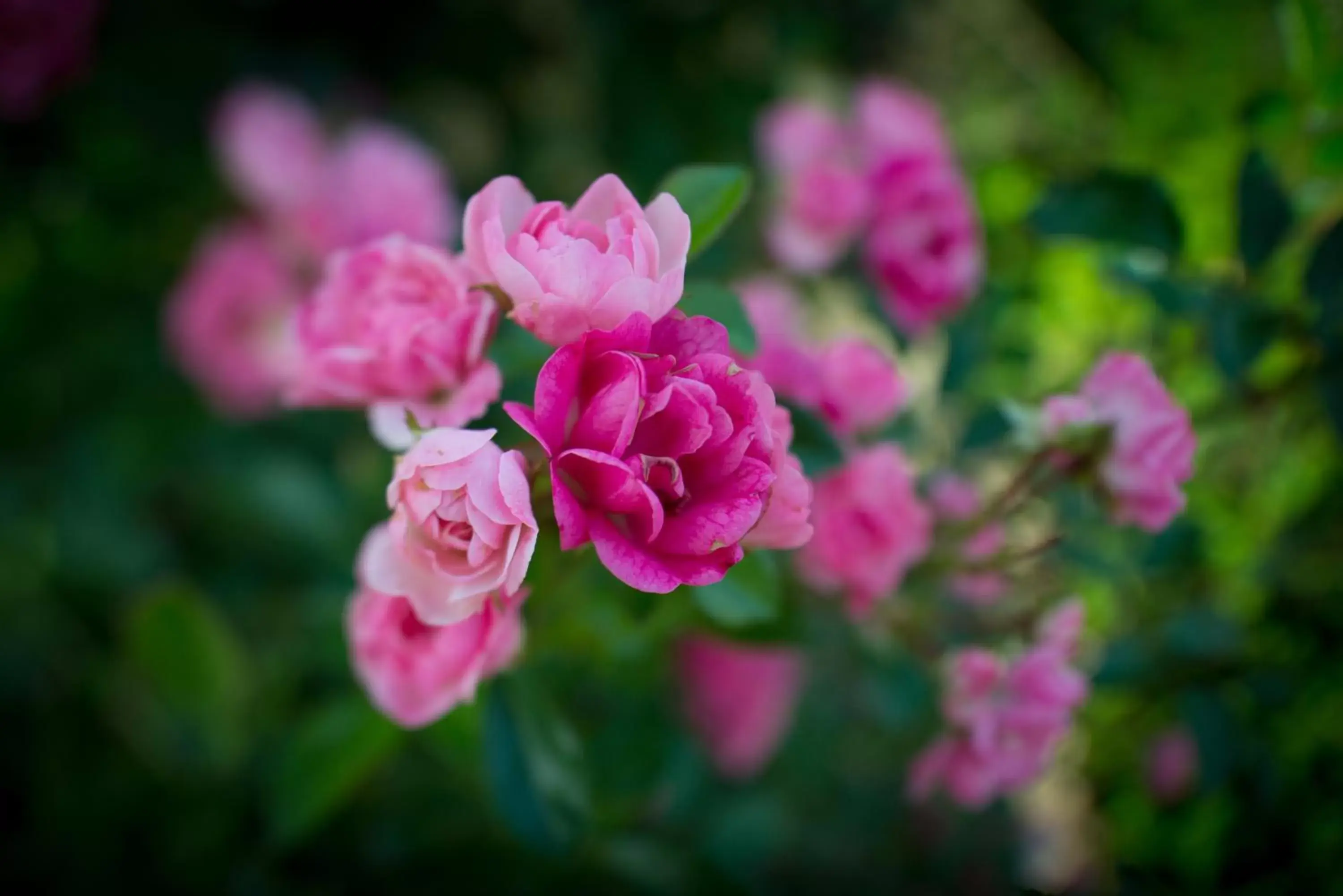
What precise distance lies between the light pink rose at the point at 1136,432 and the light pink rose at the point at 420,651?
0.36 meters

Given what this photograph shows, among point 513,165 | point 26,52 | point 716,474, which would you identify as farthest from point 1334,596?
point 26,52

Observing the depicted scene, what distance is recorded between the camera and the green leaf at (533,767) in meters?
0.61

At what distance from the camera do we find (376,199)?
1.03 metres

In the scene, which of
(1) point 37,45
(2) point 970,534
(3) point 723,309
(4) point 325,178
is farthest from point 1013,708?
(1) point 37,45

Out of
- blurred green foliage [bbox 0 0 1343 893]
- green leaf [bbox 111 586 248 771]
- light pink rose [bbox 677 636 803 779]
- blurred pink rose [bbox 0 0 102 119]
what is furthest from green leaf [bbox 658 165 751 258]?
blurred pink rose [bbox 0 0 102 119]

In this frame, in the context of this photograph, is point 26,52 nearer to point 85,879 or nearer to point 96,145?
point 96,145

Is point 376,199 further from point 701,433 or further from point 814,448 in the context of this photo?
point 701,433

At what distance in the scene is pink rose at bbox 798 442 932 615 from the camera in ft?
2.11

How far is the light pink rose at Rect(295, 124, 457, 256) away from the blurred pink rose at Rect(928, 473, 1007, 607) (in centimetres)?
61

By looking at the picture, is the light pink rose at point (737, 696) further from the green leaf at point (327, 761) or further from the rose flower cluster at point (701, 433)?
the green leaf at point (327, 761)

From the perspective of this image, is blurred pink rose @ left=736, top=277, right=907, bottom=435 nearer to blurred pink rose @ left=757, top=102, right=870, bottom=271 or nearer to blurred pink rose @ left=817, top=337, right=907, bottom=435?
blurred pink rose @ left=817, top=337, right=907, bottom=435

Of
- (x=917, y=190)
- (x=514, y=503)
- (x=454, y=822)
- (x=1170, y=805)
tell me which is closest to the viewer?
(x=514, y=503)

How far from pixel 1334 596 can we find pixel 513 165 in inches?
48.9

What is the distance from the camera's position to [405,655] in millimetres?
485
